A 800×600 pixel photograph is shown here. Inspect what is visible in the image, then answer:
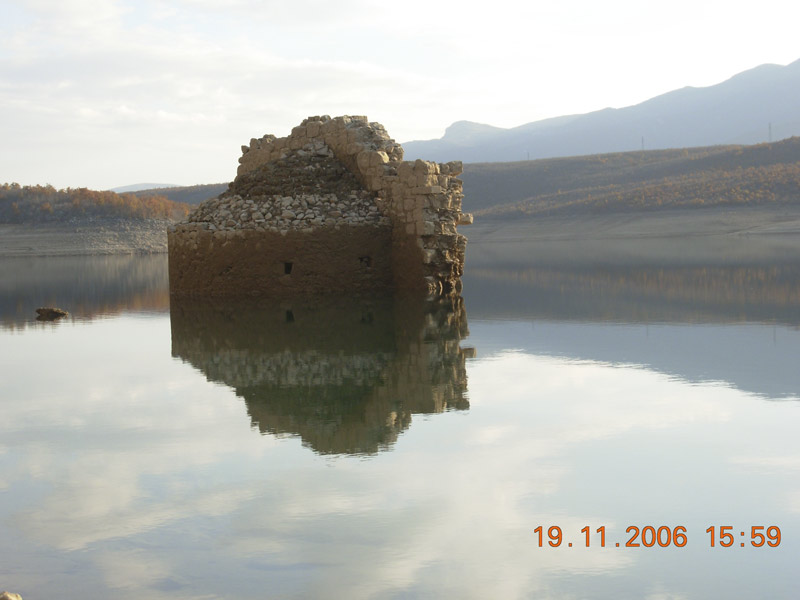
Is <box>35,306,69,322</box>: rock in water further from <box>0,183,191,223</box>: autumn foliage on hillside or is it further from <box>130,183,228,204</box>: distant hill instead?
<box>130,183,228,204</box>: distant hill

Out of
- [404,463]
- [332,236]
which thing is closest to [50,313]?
[332,236]

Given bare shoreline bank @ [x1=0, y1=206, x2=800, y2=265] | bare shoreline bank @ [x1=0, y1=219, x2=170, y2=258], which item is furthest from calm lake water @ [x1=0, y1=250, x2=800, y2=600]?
bare shoreline bank @ [x1=0, y1=219, x2=170, y2=258]

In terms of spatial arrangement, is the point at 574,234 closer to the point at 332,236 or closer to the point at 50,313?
the point at 332,236

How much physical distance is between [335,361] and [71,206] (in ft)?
139

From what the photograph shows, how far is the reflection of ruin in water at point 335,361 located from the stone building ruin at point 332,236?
1.07 meters

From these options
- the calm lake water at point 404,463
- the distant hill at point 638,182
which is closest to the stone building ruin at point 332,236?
the calm lake water at point 404,463

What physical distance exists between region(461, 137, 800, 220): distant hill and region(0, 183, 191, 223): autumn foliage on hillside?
68.9ft

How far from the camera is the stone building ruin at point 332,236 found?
15461 millimetres

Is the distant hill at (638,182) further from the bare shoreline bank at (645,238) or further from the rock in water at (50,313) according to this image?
the rock in water at (50,313)

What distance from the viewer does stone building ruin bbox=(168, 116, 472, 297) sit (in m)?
15.5

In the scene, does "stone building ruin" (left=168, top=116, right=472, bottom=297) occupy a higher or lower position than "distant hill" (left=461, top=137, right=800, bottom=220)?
lower

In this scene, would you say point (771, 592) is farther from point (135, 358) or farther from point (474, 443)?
point (135, 358)

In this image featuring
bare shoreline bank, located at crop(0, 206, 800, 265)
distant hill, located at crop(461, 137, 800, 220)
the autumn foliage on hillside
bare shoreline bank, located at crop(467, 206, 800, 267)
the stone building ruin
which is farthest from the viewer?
distant hill, located at crop(461, 137, 800, 220)

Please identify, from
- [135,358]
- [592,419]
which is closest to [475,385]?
[592,419]
